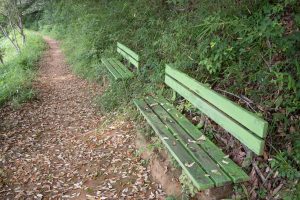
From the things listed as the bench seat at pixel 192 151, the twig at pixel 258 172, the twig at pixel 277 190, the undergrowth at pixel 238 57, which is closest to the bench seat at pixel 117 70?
the undergrowth at pixel 238 57

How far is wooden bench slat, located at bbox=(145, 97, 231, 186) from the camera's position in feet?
9.68

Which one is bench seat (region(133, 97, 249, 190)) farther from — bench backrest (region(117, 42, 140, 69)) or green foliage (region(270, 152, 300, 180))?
bench backrest (region(117, 42, 140, 69))

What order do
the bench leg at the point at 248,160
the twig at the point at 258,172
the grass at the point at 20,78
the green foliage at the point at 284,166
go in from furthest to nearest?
the grass at the point at 20,78 → the bench leg at the point at 248,160 → the twig at the point at 258,172 → the green foliage at the point at 284,166

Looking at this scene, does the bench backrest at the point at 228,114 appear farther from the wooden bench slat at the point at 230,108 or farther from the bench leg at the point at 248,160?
the bench leg at the point at 248,160

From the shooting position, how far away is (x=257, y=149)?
2.87m

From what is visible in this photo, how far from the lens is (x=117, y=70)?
757 centimetres

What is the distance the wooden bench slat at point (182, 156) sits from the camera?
2895 millimetres

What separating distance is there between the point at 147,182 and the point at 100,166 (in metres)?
1.00

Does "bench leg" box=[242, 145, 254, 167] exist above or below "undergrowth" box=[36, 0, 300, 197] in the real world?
below

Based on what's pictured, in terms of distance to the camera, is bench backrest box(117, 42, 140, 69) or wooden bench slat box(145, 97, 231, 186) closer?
wooden bench slat box(145, 97, 231, 186)

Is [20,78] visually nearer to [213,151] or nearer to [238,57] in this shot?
[238,57]

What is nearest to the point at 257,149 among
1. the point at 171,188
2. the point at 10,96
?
the point at 171,188

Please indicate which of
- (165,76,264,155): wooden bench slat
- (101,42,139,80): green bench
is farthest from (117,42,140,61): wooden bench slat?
(165,76,264,155): wooden bench slat

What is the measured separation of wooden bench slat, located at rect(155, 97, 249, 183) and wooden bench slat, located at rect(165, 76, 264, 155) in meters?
0.28
